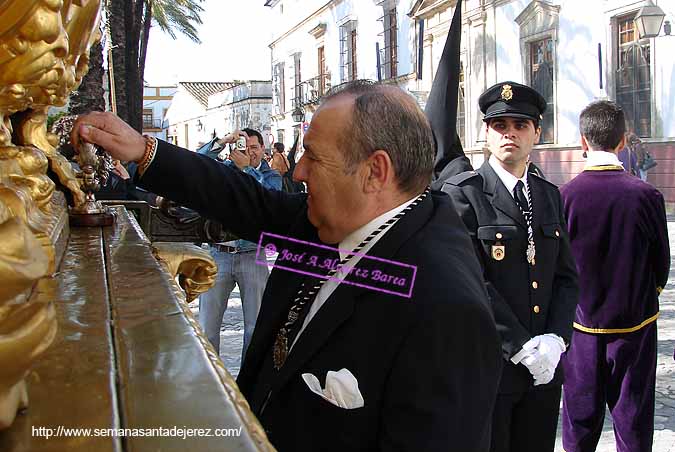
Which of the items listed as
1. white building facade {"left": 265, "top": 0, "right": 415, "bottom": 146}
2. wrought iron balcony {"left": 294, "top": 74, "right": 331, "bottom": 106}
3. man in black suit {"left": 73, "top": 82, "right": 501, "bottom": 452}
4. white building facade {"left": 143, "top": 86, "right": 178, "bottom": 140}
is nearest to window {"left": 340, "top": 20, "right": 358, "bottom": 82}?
white building facade {"left": 265, "top": 0, "right": 415, "bottom": 146}

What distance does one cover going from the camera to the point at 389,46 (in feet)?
75.4

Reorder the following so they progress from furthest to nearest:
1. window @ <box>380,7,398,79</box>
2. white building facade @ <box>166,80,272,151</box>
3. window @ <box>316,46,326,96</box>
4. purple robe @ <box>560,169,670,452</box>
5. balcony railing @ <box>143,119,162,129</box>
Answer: balcony railing @ <box>143,119,162,129</box>
white building facade @ <box>166,80,272,151</box>
window @ <box>316,46,326,96</box>
window @ <box>380,7,398,79</box>
purple robe @ <box>560,169,670,452</box>

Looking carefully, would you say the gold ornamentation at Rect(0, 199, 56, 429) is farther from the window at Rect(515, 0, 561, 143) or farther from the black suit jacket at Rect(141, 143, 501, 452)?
the window at Rect(515, 0, 561, 143)

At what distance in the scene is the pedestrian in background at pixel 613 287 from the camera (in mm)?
3236

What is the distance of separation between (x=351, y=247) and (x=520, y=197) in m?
1.39

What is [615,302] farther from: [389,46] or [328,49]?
[328,49]

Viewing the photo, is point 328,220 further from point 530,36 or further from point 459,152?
point 530,36

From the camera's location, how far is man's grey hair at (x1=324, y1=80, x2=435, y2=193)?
57.2 inches

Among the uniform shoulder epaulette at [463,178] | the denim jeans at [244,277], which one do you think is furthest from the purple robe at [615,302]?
the denim jeans at [244,277]

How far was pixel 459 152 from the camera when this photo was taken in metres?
3.41

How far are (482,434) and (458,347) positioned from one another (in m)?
0.18

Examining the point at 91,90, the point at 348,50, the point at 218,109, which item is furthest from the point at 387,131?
the point at 218,109

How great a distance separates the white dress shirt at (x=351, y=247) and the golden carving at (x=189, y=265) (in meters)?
0.25

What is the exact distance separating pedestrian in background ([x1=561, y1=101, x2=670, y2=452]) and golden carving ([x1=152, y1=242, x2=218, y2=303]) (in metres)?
2.17
